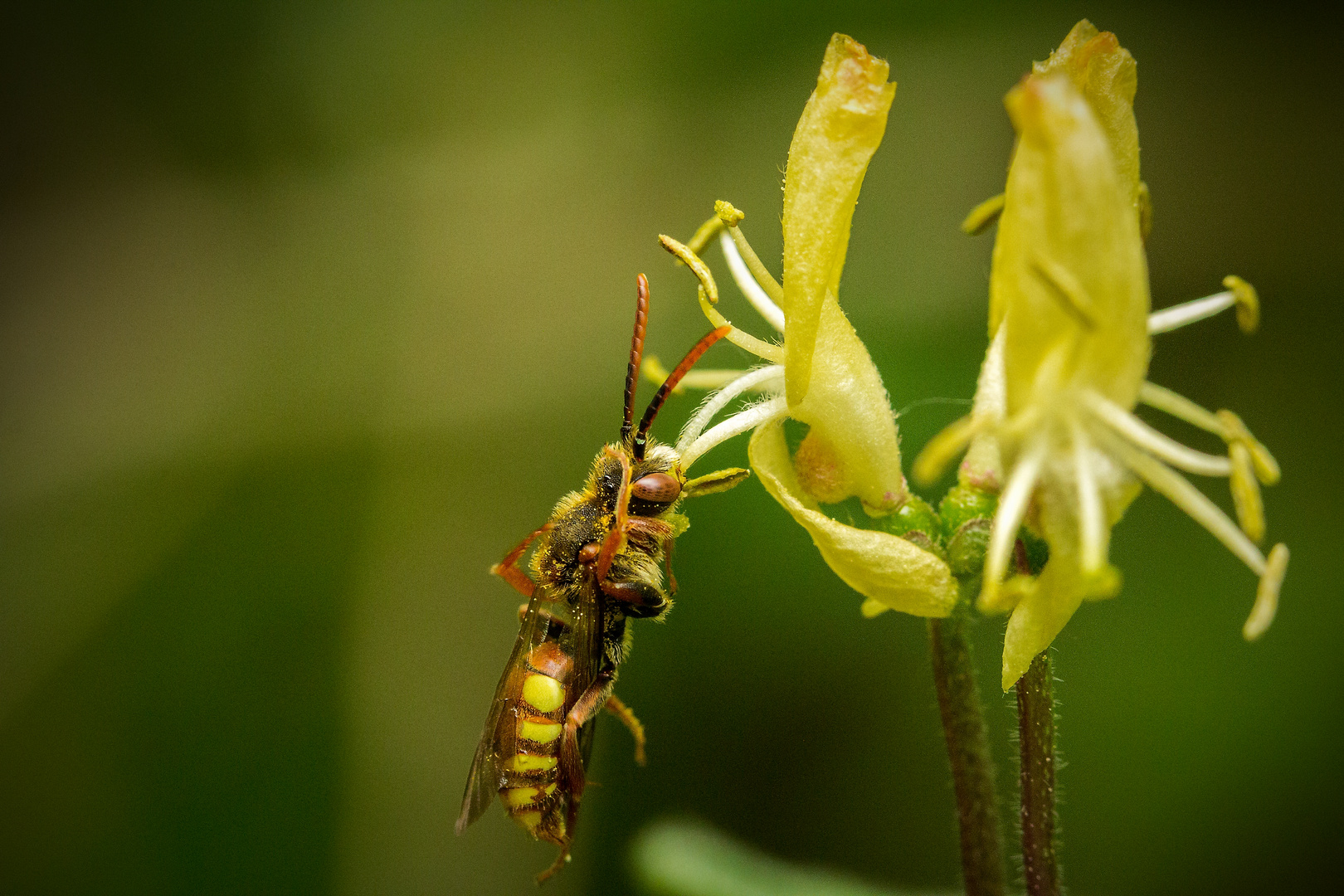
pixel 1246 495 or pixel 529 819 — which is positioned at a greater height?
pixel 1246 495

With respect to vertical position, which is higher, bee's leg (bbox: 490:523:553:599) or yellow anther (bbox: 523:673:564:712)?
bee's leg (bbox: 490:523:553:599)

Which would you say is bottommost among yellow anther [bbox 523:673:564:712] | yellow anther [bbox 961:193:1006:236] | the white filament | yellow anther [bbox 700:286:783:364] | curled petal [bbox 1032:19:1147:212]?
yellow anther [bbox 523:673:564:712]

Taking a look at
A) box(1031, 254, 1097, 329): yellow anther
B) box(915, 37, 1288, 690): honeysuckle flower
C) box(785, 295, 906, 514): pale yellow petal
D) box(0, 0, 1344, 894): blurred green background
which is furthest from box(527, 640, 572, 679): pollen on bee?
box(0, 0, 1344, 894): blurred green background

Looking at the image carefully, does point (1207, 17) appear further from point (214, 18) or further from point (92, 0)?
point (92, 0)

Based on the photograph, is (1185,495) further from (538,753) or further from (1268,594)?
(538,753)

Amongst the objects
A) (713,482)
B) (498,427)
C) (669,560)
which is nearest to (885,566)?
(713,482)

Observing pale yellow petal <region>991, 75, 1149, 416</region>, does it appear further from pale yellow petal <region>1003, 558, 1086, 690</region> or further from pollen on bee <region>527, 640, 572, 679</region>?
pollen on bee <region>527, 640, 572, 679</region>
